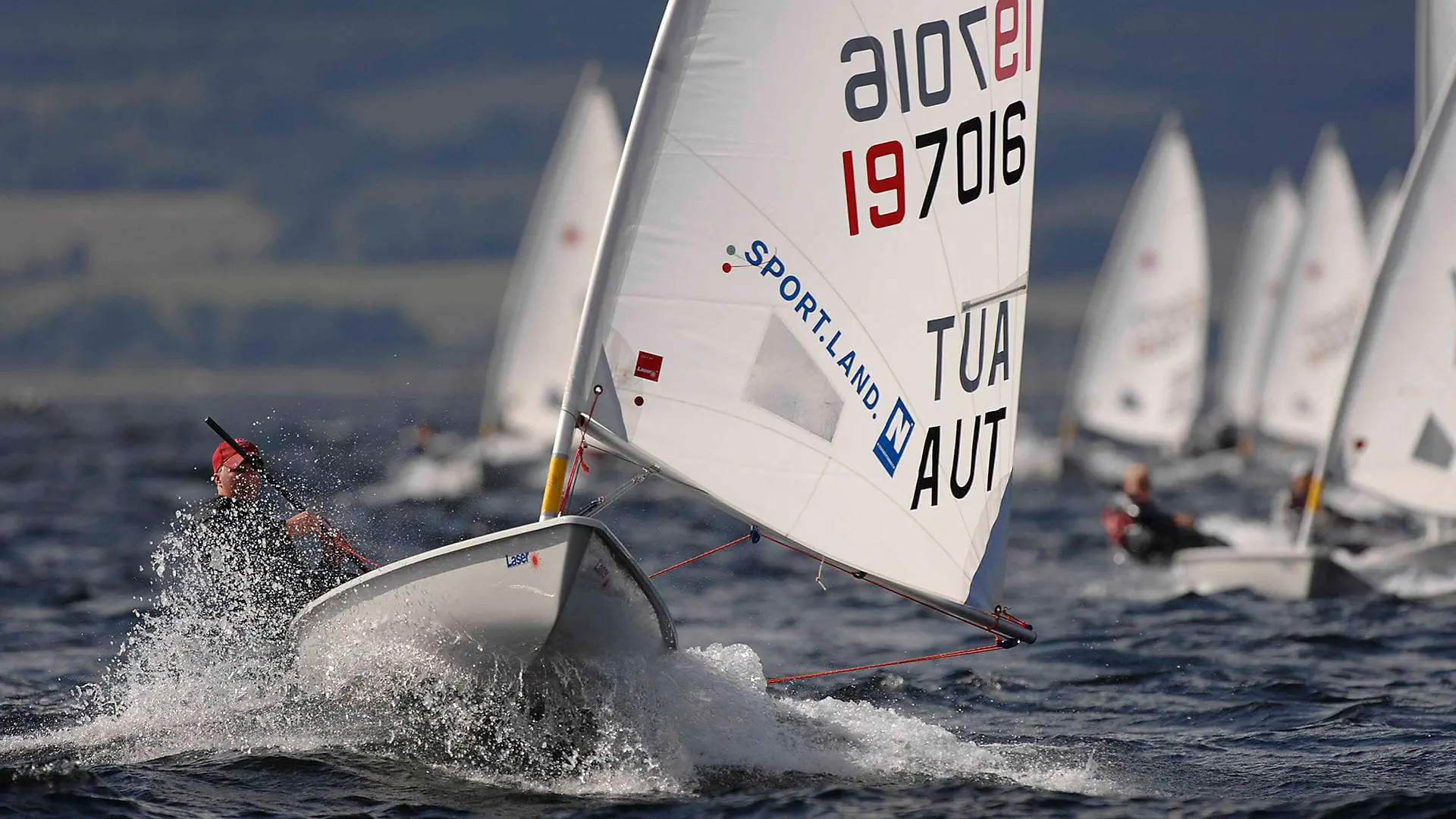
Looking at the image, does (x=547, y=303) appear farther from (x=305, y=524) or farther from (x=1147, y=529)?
(x=305, y=524)

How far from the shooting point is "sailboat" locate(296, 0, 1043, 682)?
6750mm

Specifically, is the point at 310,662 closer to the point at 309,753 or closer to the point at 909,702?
the point at 309,753

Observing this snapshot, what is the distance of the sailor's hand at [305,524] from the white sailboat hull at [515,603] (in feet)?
4.05

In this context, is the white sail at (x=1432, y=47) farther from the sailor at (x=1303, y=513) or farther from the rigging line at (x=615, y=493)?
the rigging line at (x=615, y=493)

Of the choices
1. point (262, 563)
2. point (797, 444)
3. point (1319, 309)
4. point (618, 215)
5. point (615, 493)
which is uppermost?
point (1319, 309)

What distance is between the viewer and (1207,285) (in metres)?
34.8

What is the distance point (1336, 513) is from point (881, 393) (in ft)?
48.5

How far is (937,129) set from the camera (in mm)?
7383

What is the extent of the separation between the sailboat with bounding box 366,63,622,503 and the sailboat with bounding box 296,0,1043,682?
66.8ft

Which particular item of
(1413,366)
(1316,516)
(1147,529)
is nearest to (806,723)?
(1316,516)

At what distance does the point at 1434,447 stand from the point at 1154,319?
2029 centimetres

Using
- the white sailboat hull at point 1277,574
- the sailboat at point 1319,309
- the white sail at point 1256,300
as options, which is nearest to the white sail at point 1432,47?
the white sailboat hull at point 1277,574

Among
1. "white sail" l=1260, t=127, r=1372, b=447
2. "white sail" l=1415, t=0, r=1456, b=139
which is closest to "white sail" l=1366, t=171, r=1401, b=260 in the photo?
"white sail" l=1260, t=127, r=1372, b=447

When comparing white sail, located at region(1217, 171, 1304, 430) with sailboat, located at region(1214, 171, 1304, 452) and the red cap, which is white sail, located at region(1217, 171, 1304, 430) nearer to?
sailboat, located at region(1214, 171, 1304, 452)
